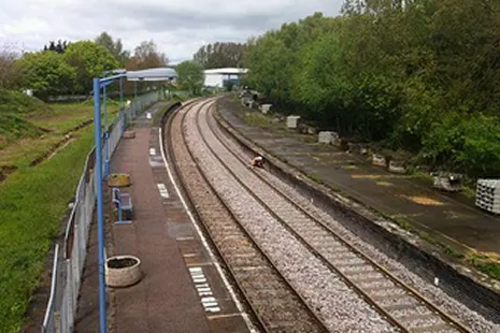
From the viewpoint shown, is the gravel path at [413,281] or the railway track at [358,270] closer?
the railway track at [358,270]

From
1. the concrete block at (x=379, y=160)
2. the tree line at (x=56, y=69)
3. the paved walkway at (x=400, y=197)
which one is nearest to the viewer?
the paved walkway at (x=400, y=197)

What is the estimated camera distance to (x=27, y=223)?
15.3m

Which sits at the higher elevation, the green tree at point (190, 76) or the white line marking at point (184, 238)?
the green tree at point (190, 76)

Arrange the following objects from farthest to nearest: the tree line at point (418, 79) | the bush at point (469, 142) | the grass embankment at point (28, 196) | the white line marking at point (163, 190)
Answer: the white line marking at point (163, 190)
the tree line at point (418, 79)
the bush at point (469, 142)
the grass embankment at point (28, 196)

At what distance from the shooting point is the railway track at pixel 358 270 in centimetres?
1056

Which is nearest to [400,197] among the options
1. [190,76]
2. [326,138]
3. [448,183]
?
[448,183]

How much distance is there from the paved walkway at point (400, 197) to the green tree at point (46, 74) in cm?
4056

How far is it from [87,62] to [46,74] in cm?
931

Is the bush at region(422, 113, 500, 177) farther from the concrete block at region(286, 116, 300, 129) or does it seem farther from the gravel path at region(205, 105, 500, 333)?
the concrete block at region(286, 116, 300, 129)

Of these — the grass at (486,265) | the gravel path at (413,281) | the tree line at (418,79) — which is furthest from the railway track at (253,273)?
the tree line at (418,79)

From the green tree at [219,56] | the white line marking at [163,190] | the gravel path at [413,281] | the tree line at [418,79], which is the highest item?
the green tree at [219,56]

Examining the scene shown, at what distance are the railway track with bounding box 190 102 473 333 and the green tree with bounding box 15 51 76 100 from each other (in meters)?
46.6

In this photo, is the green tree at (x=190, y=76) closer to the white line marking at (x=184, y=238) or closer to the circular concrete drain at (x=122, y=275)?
the white line marking at (x=184, y=238)

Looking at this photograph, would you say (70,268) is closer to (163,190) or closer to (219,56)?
(163,190)
